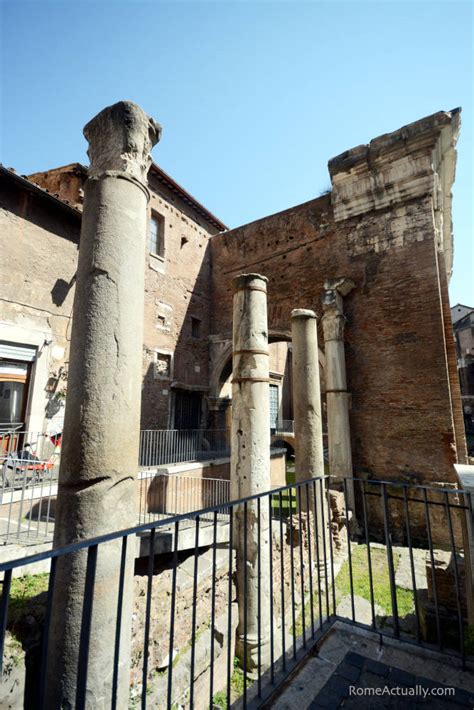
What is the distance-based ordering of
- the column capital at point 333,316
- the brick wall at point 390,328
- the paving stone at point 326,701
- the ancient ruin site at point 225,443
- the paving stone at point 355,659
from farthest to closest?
the column capital at point 333,316, the brick wall at point 390,328, the paving stone at point 355,659, the ancient ruin site at point 225,443, the paving stone at point 326,701

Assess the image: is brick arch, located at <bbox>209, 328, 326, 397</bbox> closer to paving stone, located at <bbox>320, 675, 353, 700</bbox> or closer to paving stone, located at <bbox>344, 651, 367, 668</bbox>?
paving stone, located at <bbox>344, 651, 367, 668</bbox>

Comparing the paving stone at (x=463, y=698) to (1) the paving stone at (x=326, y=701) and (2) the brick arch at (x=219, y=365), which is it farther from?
(2) the brick arch at (x=219, y=365)

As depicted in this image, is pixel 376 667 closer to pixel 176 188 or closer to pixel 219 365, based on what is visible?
pixel 219 365

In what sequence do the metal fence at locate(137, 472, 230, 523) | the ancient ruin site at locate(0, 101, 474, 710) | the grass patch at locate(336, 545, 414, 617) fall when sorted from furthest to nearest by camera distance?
Result: the metal fence at locate(137, 472, 230, 523), the grass patch at locate(336, 545, 414, 617), the ancient ruin site at locate(0, 101, 474, 710)

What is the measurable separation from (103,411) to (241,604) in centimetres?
339

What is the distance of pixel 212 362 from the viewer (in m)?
14.6

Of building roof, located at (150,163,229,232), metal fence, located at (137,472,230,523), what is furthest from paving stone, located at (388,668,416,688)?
building roof, located at (150,163,229,232)

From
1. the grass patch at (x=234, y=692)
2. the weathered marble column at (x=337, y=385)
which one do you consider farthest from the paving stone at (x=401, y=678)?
the weathered marble column at (x=337, y=385)

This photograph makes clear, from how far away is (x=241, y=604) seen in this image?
170 inches

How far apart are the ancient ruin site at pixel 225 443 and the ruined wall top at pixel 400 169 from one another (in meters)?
0.06

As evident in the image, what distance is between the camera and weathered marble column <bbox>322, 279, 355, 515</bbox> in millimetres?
9344

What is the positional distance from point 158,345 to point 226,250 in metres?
5.14

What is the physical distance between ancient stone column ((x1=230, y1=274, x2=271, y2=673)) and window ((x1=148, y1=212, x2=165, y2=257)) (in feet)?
29.5

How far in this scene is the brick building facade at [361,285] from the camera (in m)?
8.85
